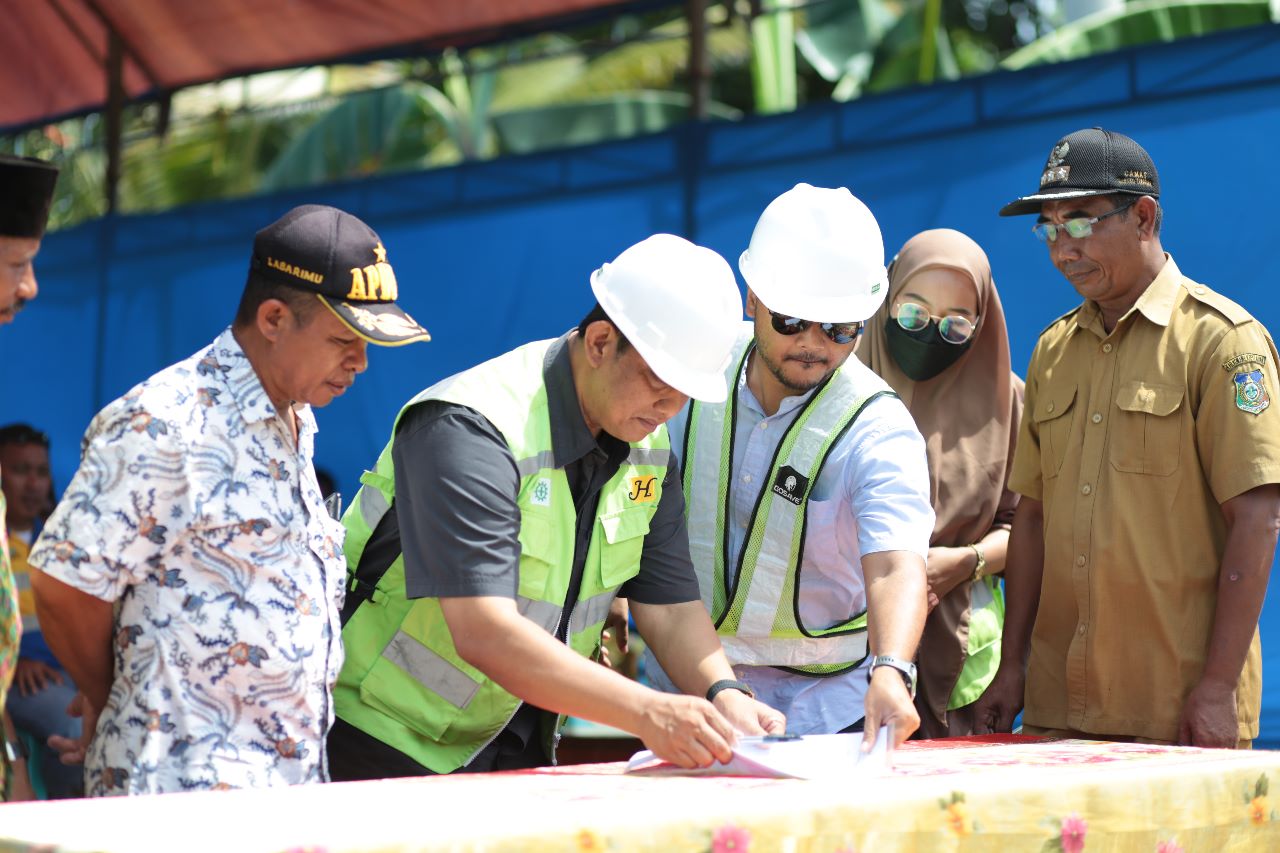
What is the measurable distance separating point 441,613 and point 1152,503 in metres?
1.55

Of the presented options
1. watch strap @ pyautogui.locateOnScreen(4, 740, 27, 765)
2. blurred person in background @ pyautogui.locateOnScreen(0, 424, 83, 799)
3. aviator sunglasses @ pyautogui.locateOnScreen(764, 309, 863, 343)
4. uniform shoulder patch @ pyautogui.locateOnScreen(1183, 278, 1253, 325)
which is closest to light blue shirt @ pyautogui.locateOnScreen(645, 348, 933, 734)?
aviator sunglasses @ pyautogui.locateOnScreen(764, 309, 863, 343)

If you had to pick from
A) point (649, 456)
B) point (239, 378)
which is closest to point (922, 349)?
point (649, 456)

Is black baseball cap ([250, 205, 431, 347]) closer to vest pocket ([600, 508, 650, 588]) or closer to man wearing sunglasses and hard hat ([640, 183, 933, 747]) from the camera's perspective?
vest pocket ([600, 508, 650, 588])

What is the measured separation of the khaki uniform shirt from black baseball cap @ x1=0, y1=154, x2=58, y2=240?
216cm

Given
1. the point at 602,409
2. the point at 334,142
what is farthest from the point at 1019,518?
the point at 334,142

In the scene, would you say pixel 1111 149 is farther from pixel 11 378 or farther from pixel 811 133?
pixel 11 378

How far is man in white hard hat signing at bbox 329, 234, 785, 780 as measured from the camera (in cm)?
224

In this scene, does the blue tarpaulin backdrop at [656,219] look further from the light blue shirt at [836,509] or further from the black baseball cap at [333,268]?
the black baseball cap at [333,268]

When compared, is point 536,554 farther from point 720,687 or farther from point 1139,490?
point 1139,490

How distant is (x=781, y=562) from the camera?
2930mm

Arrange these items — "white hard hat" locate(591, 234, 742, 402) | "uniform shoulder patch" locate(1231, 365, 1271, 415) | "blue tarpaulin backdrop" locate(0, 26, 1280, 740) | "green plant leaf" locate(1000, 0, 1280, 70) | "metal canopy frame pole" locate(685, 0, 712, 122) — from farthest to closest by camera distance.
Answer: "green plant leaf" locate(1000, 0, 1280, 70) < "metal canopy frame pole" locate(685, 0, 712, 122) < "blue tarpaulin backdrop" locate(0, 26, 1280, 740) < "uniform shoulder patch" locate(1231, 365, 1271, 415) < "white hard hat" locate(591, 234, 742, 402)

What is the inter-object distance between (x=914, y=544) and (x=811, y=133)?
256cm

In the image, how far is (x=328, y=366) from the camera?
2363 millimetres

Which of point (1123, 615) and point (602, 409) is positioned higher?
point (602, 409)
